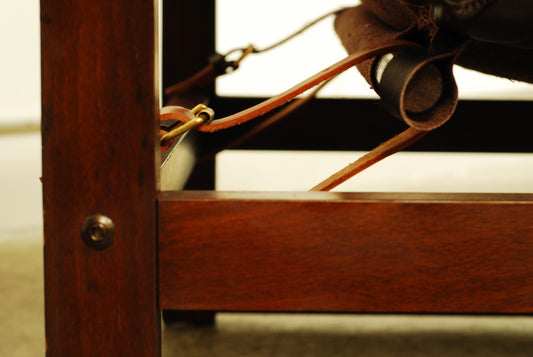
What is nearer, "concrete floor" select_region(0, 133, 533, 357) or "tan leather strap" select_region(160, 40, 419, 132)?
"tan leather strap" select_region(160, 40, 419, 132)

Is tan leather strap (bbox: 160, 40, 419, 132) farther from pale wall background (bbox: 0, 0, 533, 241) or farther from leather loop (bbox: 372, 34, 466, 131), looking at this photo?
pale wall background (bbox: 0, 0, 533, 241)

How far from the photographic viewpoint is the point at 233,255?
38 centimetres

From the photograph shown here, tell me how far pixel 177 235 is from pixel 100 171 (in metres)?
0.06

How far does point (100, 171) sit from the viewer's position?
365 millimetres

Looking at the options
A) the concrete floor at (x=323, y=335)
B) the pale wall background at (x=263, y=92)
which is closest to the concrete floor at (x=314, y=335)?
the concrete floor at (x=323, y=335)

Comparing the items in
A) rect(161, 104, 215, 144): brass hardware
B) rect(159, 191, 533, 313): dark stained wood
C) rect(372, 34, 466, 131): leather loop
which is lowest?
rect(159, 191, 533, 313): dark stained wood

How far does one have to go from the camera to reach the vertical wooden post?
1.17 ft

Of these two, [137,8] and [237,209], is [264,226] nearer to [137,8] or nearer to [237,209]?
[237,209]

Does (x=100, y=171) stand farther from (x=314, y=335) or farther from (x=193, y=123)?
(x=314, y=335)

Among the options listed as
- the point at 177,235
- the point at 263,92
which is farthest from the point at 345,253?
the point at 263,92

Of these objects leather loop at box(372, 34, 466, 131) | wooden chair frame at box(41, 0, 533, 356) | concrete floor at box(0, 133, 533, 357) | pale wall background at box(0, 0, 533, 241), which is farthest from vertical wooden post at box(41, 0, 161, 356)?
pale wall background at box(0, 0, 533, 241)

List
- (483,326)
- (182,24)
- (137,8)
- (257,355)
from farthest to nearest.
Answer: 1. (182,24)
2. (483,326)
3. (257,355)
4. (137,8)

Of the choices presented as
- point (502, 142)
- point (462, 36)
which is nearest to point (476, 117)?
point (502, 142)

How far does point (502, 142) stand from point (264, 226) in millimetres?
700
